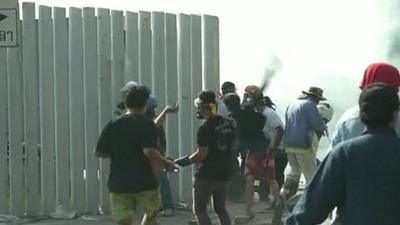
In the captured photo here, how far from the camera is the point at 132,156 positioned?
8609 mm

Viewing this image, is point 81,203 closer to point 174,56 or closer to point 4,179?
point 4,179

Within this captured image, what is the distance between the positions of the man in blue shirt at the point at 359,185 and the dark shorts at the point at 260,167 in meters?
7.44

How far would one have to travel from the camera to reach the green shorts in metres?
8.65

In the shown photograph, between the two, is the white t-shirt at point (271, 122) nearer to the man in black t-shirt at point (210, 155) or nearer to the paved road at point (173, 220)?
the paved road at point (173, 220)

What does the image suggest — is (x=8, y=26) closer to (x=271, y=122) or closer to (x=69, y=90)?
(x=69, y=90)

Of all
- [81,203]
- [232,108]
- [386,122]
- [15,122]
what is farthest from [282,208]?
[386,122]

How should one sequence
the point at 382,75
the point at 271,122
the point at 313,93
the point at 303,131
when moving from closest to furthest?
the point at 382,75
the point at 303,131
the point at 313,93
the point at 271,122

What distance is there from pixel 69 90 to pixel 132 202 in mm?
4386

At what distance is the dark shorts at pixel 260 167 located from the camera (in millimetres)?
12289

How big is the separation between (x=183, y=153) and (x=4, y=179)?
2.37 m

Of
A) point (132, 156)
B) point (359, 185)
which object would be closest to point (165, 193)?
point (132, 156)

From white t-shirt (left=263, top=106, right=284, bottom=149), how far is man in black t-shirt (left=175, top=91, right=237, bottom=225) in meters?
3.00

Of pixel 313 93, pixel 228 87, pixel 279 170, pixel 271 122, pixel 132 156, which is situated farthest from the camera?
pixel 279 170

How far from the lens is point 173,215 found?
13.0m
